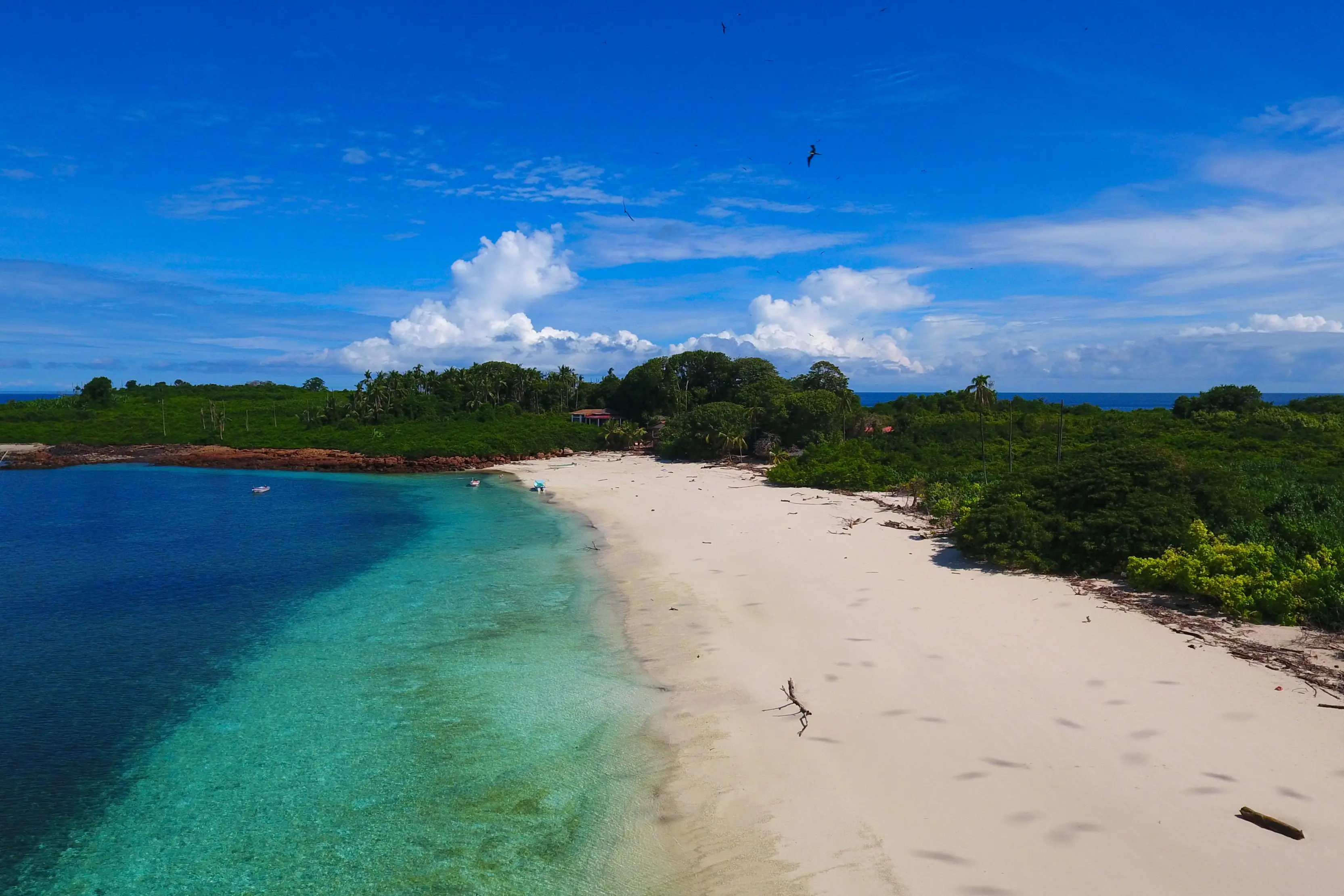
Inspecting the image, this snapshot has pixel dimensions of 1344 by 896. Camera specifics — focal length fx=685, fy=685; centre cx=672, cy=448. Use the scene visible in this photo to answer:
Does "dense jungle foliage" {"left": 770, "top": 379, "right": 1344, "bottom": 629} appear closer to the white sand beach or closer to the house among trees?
the white sand beach

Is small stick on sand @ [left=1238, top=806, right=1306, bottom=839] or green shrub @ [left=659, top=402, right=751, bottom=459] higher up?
green shrub @ [left=659, top=402, right=751, bottom=459]

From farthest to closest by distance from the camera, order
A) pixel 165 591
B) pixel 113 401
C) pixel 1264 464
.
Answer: pixel 113 401 < pixel 1264 464 < pixel 165 591

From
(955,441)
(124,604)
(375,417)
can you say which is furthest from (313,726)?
(375,417)

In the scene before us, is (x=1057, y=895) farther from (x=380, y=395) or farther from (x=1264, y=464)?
(x=380, y=395)

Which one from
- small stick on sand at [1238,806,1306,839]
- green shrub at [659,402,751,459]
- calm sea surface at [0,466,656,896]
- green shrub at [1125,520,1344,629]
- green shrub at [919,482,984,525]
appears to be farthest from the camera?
green shrub at [659,402,751,459]

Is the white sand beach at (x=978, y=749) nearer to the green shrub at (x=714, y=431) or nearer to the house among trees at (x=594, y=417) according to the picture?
the green shrub at (x=714, y=431)

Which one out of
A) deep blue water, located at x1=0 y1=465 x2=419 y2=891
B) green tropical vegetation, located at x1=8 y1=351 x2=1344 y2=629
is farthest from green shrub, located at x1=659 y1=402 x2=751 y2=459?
deep blue water, located at x1=0 y1=465 x2=419 y2=891

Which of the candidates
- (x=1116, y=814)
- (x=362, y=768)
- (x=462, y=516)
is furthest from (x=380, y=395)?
(x=1116, y=814)
